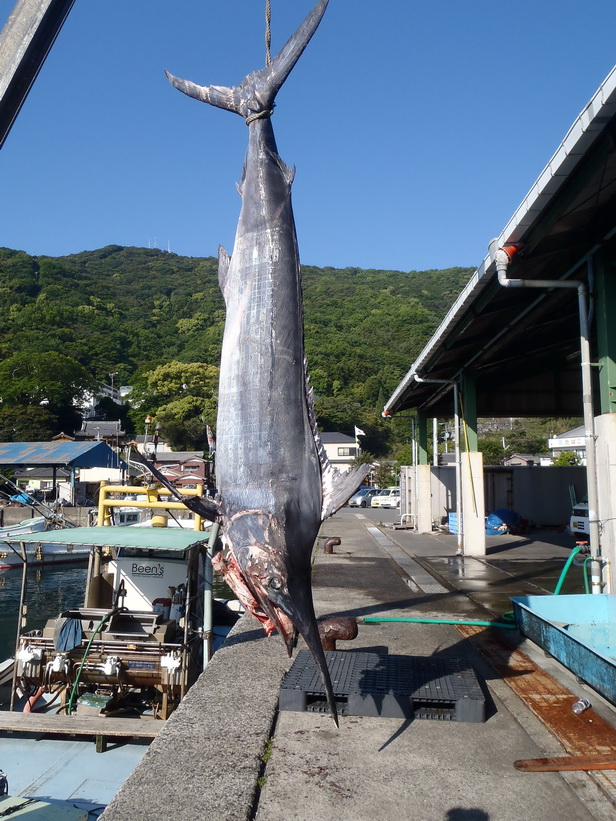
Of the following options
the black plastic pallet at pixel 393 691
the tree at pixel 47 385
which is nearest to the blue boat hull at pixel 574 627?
the black plastic pallet at pixel 393 691

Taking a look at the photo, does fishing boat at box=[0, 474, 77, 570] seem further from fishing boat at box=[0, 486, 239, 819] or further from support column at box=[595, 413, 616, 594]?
support column at box=[595, 413, 616, 594]

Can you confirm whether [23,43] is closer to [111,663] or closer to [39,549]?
[111,663]

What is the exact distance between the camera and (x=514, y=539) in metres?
16.4

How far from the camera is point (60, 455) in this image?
25297 millimetres

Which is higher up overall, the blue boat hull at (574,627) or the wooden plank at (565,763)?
the blue boat hull at (574,627)

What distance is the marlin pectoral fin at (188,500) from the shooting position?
7.35 feet

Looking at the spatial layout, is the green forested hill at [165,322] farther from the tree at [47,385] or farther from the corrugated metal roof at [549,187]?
the corrugated metal roof at [549,187]

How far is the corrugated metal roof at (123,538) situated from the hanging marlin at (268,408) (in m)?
4.47

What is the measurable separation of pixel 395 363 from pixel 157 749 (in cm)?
5884

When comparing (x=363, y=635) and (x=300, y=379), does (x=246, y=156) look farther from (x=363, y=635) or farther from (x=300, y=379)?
(x=363, y=635)

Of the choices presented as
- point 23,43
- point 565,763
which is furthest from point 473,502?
point 23,43

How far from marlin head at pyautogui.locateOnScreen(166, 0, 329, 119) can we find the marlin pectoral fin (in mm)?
1873

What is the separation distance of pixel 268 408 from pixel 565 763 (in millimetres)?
2638

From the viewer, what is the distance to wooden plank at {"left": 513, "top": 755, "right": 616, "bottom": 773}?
3277mm
